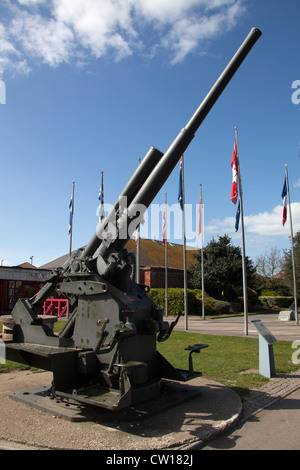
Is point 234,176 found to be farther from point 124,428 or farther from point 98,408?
point 124,428

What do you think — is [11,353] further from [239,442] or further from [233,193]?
[233,193]

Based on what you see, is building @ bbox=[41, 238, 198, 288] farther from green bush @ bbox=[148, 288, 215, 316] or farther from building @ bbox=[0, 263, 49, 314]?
building @ bbox=[0, 263, 49, 314]

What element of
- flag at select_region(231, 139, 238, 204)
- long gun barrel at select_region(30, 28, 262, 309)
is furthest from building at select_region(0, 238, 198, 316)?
long gun barrel at select_region(30, 28, 262, 309)

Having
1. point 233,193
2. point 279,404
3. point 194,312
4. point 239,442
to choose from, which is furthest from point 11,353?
point 194,312

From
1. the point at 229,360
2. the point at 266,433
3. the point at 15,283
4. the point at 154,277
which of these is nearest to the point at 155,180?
the point at 266,433

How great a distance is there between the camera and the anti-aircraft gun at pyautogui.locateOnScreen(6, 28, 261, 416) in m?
5.19

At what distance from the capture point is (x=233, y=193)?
15.3m

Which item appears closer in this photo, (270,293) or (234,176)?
(234,176)

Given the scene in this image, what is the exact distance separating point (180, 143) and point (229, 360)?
598 cm

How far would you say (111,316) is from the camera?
5.40 m

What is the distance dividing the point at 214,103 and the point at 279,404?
5026mm

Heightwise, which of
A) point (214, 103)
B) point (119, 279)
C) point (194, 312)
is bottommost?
point (194, 312)

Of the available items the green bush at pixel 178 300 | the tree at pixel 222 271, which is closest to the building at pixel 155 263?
the tree at pixel 222 271

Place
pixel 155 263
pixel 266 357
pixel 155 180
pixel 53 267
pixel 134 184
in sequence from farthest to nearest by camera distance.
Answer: pixel 155 263
pixel 53 267
pixel 266 357
pixel 134 184
pixel 155 180
